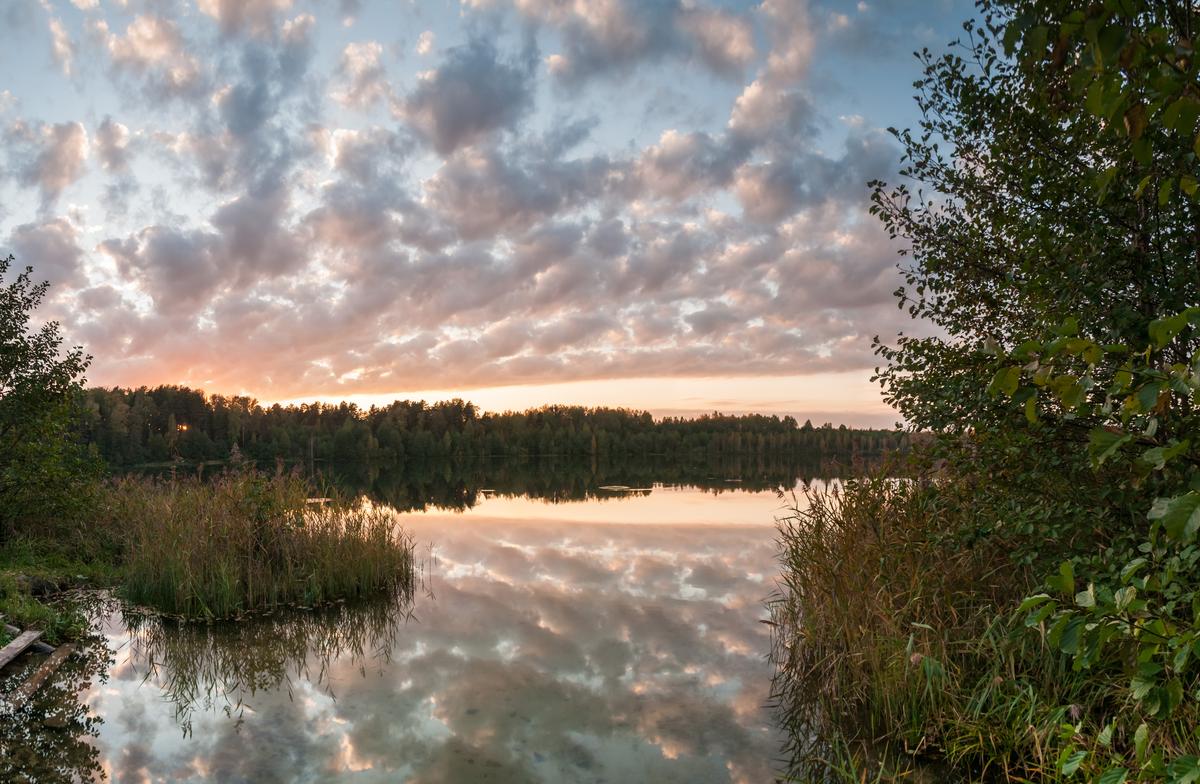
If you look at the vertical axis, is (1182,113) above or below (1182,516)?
above

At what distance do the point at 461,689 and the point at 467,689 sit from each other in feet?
0.22

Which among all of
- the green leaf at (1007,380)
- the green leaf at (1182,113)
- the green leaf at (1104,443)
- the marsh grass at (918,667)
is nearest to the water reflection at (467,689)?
the marsh grass at (918,667)

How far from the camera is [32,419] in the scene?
1336cm

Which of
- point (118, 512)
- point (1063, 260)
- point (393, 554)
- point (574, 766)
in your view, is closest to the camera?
point (1063, 260)

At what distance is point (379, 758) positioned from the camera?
6340 millimetres

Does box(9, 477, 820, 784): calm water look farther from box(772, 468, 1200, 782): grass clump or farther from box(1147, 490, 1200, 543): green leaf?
box(1147, 490, 1200, 543): green leaf

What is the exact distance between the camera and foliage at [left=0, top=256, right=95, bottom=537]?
13172mm

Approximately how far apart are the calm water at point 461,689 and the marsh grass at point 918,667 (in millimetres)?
632

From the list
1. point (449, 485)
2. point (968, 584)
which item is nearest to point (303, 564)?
point (968, 584)

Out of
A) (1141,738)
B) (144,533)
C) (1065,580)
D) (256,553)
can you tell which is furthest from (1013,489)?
(144,533)

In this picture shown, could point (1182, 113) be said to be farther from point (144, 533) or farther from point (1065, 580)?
point (144, 533)

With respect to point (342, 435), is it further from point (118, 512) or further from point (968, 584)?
point (968, 584)

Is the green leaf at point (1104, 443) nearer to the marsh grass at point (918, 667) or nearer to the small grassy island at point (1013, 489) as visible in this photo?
the small grassy island at point (1013, 489)

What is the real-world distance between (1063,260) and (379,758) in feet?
22.4
